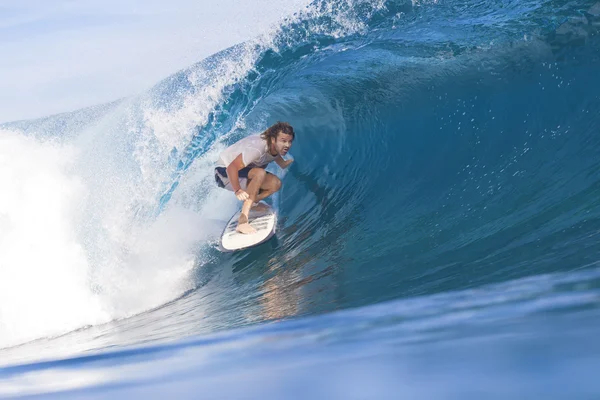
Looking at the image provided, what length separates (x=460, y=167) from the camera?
6.40 meters

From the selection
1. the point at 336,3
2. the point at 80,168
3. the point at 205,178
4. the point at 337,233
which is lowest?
the point at 337,233

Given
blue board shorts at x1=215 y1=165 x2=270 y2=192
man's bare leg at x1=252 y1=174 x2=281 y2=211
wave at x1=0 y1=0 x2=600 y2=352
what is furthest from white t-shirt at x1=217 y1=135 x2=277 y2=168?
wave at x1=0 y1=0 x2=600 y2=352

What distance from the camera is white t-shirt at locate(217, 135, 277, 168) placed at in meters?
5.79

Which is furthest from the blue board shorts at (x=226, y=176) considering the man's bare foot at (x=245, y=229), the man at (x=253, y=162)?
the man's bare foot at (x=245, y=229)

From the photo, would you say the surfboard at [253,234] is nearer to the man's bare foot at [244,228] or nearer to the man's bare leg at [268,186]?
the man's bare foot at [244,228]

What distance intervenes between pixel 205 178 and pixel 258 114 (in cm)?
147

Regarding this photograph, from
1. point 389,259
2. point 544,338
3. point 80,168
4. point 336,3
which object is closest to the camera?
point 544,338

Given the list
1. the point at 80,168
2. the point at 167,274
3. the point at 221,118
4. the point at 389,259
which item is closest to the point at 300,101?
the point at 221,118

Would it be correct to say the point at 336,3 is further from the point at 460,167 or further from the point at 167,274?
the point at 167,274

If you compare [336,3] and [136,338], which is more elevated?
[336,3]

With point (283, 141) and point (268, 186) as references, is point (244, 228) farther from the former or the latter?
point (283, 141)

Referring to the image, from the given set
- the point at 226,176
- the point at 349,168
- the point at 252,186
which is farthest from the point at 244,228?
the point at 349,168

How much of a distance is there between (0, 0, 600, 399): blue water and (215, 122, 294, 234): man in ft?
1.75

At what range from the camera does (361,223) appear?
19.6 feet
